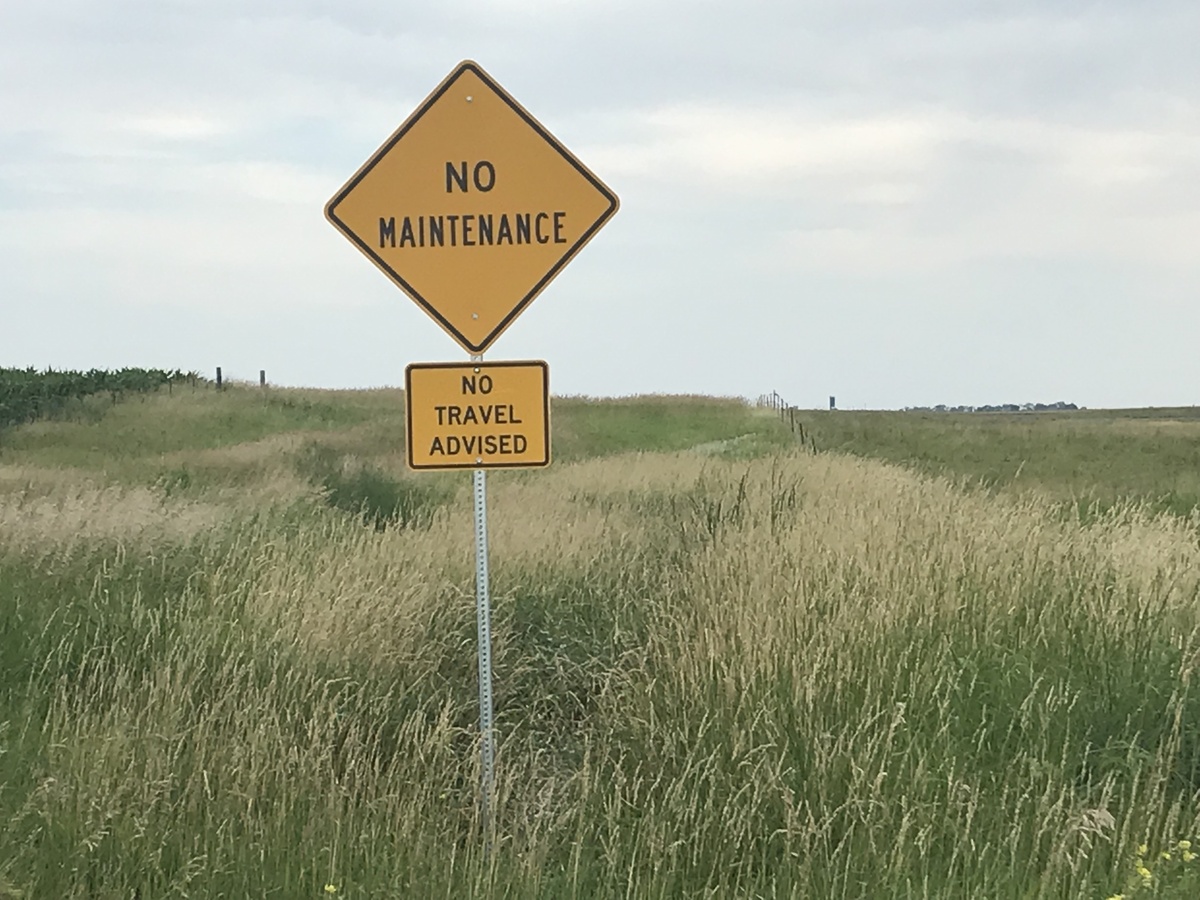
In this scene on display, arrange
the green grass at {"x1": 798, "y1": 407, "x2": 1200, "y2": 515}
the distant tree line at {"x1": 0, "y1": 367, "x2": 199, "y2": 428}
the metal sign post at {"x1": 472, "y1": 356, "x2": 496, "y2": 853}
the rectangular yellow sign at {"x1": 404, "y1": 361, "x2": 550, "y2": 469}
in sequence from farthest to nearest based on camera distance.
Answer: the distant tree line at {"x1": 0, "y1": 367, "x2": 199, "y2": 428} → the green grass at {"x1": 798, "y1": 407, "x2": 1200, "y2": 515} → the rectangular yellow sign at {"x1": 404, "y1": 361, "x2": 550, "y2": 469} → the metal sign post at {"x1": 472, "y1": 356, "x2": 496, "y2": 853}

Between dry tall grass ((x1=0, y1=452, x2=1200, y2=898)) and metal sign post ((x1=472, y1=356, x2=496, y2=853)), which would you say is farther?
metal sign post ((x1=472, y1=356, x2=496, y2=853))

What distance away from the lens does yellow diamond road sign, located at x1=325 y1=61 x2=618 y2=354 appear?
Answer: 16.2ft

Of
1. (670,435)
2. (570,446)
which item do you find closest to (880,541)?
(570,446)

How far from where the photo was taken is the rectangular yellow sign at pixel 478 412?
15.9ft

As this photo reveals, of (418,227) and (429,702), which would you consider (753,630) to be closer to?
(429,702)

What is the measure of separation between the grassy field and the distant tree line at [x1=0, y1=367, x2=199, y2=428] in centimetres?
2939

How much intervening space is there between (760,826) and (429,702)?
82.1 inches

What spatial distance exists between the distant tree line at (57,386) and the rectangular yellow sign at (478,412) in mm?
33942

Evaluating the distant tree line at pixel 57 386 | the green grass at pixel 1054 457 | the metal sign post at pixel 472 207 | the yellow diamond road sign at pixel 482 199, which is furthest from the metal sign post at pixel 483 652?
the distant tree line at pixel 57 386

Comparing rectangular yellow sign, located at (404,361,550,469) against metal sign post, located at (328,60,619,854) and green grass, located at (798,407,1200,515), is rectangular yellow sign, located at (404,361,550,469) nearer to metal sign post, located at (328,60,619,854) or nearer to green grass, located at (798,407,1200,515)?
metal sign post, located at (328,60,619,854)

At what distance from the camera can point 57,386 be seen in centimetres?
3847

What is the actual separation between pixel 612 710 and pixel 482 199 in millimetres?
2636

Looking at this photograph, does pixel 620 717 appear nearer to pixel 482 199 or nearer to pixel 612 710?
pixel 612 710

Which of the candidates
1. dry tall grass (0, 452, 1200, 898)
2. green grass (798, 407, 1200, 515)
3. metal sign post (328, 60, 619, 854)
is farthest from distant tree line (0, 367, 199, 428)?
metal sign post (328, 60, 619, 854)
